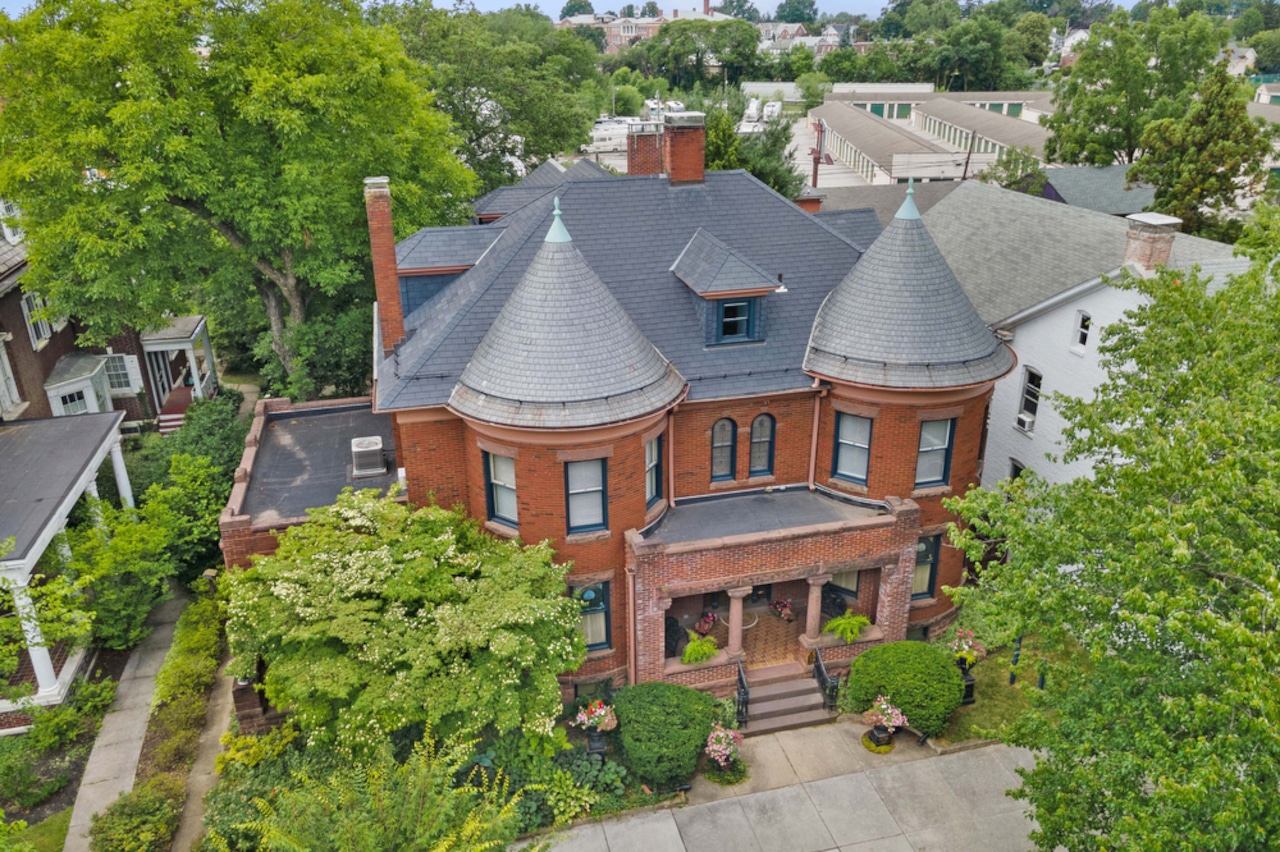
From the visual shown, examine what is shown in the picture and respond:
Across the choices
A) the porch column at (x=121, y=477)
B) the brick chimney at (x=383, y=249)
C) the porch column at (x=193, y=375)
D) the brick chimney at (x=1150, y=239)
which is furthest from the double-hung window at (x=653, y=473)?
the porch column at (x=193, y=375)

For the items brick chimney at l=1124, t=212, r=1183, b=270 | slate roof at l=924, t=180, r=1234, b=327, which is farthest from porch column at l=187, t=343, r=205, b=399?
brick chimney at l=1124, t=212, r=1183, b=270

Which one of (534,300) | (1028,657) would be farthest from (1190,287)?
(534,300)

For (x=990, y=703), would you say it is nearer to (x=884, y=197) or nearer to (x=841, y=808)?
(x=841, y=808)

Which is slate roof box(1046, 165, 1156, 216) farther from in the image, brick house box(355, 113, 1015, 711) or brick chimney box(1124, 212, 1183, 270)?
brick house box(355, 113, 1015, 711)

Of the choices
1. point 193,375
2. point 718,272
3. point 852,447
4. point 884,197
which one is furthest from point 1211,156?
point 193,375

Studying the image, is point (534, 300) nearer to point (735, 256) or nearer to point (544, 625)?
point (735, 256)

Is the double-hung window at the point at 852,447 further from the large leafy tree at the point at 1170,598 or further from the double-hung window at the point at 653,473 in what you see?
the large leafy tree at the point at 1170,598
